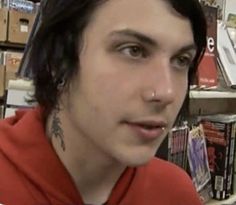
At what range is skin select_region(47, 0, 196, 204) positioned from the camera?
794 mm

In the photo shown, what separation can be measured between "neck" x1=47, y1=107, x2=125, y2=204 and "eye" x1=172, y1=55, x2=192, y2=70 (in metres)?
0.23

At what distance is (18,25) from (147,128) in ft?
7.07

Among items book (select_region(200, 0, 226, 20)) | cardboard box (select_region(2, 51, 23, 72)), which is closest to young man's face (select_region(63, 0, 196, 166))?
book (select_region(200, 0, 226, 20))

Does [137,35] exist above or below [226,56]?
above

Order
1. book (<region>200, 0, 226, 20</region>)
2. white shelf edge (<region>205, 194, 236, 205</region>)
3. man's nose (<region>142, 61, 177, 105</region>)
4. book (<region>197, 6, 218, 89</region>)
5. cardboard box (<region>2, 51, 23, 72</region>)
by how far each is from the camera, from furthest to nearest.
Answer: cardboard box (<region>2, 51, 23, 72</region>) < book (<region>200, 0, 226, 20</region>) < white shelf edge (<region>205, 194, 236, 205</region>) < book (<region>197, 6, 218, 89</region>) < man's nose (<region>142, 61, 177, 105</region>)

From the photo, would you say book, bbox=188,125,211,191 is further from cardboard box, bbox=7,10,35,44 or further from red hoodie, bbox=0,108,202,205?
cardboard box, bbox=7,10,35,44

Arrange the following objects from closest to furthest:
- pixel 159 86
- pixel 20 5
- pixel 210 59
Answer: pixel 159 86 → pixel 210 59 → pixel 20 5

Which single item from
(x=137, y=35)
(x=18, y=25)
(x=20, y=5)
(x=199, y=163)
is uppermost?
(x=137, y=35)

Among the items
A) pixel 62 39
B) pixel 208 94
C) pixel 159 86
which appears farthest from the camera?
pixel 208 94

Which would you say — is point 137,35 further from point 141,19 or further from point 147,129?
point 147,129

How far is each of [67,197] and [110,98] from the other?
0.83 feet

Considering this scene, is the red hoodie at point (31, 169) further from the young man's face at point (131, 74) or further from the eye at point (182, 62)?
the eye at point (182, 62)

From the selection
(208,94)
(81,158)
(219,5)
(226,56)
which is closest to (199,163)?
(208,94)

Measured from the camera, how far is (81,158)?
94 cm
